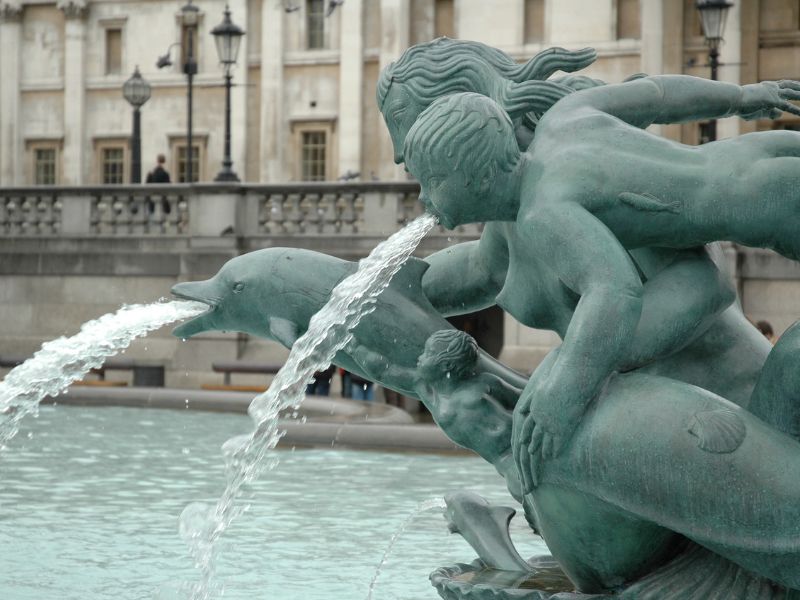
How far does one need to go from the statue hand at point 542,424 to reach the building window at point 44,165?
52272 mm

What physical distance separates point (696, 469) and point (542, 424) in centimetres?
39

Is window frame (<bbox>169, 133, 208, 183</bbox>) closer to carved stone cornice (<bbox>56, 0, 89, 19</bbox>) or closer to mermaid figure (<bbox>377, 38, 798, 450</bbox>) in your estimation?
carved stone cornice (<bbox>56, 0, 89, 19</bbox>)

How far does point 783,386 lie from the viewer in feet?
14.0

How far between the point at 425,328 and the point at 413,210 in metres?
18.9

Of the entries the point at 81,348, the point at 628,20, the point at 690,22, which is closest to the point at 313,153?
the point at 628,20

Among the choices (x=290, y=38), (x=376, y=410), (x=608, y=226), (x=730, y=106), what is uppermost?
(x=290, y=38)

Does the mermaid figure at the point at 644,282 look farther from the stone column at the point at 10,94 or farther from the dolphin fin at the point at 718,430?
the stone column at the point at 10,94

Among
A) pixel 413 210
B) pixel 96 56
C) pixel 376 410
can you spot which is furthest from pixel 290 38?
pixel 376 410

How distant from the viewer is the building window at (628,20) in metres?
46.8

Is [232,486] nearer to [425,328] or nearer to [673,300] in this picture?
[425,328]

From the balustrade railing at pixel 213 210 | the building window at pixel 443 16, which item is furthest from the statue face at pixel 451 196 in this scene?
the building window at pixel 443 16

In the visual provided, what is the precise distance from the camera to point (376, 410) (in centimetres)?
1394

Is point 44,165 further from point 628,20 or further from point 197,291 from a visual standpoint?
point 197,291

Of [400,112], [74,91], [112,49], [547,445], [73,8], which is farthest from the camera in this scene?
[74,91]
